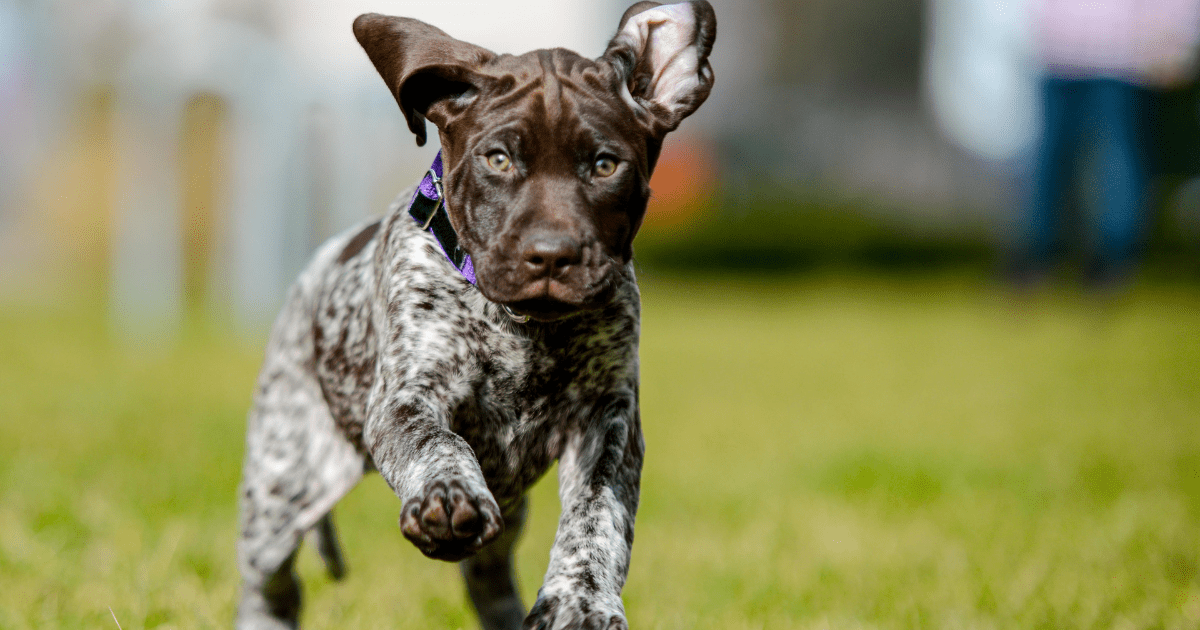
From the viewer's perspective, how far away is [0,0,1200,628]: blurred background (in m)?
4.13

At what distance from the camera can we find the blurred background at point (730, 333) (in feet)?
13.5

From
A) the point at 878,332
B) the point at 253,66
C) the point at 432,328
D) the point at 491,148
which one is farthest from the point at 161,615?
the point at 878,332

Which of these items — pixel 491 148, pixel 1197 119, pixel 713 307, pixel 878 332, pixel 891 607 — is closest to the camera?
pixel 491 148

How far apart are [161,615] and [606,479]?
1.49 m

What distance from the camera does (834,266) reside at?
68.6ft

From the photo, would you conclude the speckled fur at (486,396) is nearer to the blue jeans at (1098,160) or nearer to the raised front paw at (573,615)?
the raised front paw at (573,615)

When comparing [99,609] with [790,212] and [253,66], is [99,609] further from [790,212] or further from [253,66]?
[790,212]

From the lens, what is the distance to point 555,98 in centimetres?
271

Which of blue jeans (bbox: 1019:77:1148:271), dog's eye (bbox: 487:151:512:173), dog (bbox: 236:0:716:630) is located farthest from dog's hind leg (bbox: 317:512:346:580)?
blue jeans (bbox: 1019:77:1148:271)

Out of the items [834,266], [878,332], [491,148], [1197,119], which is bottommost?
[834,266]

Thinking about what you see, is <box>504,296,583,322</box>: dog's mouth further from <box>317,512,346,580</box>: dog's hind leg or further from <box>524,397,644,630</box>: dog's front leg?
<box>317,512,346,580</box>: dog's hind leg

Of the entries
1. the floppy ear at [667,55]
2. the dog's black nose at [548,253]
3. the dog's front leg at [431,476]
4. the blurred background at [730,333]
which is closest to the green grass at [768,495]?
the blurred background at [730,333]

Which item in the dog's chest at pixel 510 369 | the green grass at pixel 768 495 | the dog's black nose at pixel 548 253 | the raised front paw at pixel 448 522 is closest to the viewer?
the raised front paw at pixel 448 522

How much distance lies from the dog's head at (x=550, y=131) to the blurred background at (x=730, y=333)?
1.37 meters
